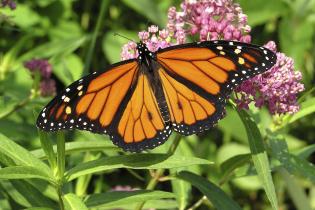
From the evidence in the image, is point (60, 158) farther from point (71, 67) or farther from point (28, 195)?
point (71, 67)

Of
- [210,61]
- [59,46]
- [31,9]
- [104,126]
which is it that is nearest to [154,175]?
[104,126]

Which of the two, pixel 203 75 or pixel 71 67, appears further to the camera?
pixel 71 67

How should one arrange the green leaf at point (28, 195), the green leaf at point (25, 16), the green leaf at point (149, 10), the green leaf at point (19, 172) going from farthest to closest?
the green leaf at point (25, 16), the green leaf at point (149, 10), the green leaf at point (28, 195), the green leaf at point (19, 172)

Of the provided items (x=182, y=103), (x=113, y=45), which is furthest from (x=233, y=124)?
(x=182, y=103)

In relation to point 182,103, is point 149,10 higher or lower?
higher

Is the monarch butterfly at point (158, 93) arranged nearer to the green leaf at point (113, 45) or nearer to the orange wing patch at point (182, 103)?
the orange wing patch at point (182, 103)

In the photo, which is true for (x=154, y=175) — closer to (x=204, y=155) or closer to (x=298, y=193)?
(x=298, y=193)

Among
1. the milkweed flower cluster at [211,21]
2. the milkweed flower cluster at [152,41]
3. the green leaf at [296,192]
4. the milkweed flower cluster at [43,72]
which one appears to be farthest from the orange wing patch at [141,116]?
the milkweed flower cluster at [43,72]
